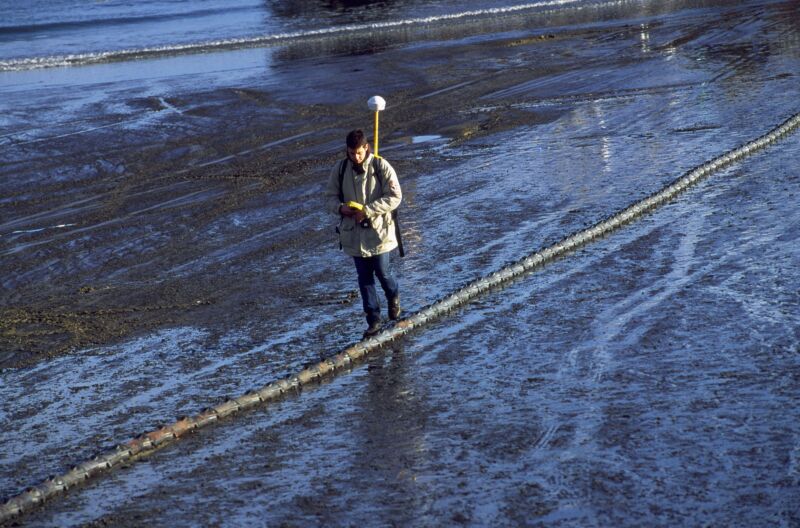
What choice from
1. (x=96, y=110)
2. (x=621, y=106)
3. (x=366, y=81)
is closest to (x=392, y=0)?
(x=366, y=81)

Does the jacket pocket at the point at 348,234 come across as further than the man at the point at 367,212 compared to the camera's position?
Yes

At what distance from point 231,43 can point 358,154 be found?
28654 millimetres

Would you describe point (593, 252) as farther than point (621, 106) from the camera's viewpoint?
No

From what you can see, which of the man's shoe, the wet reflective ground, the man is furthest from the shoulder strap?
the wet reflective ground

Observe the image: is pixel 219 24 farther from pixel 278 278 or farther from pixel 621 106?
pixel 278 278

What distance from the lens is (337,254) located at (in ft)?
34.5

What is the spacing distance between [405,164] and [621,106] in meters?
4.38

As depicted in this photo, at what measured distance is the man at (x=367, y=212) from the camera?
8.23m

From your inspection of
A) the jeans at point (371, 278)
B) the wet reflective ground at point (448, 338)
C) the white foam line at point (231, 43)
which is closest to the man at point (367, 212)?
the jeans at point (371, 278)

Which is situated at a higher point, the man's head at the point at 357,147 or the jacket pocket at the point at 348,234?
the man's head at the point at 357,147

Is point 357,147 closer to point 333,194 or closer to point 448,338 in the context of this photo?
point 333,194

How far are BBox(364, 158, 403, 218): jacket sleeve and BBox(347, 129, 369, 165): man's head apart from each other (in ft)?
0.57

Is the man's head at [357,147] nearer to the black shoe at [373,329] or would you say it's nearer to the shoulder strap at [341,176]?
the shoulder strap at [341,176]

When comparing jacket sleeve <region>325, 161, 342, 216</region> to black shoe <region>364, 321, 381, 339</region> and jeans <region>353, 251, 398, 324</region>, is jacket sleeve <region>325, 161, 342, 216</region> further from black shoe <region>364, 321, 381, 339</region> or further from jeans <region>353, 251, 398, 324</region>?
black shoe <region>364, 321, 381, 339</region>
